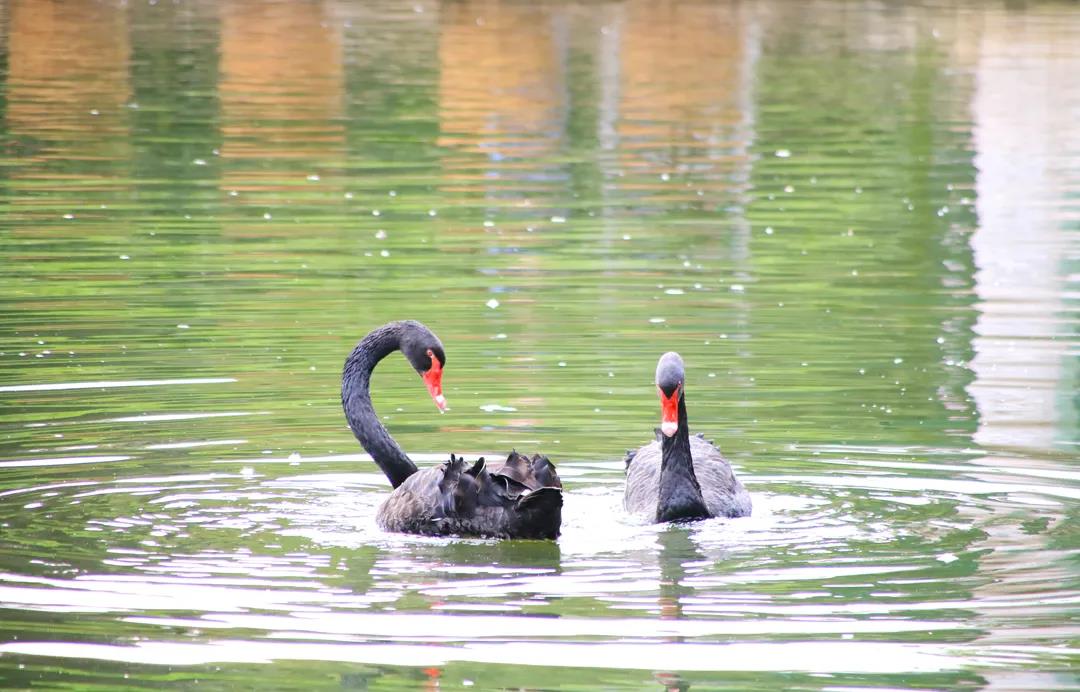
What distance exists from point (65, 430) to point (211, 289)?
4948 millimetres

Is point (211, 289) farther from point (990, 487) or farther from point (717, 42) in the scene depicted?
point (717, 42)

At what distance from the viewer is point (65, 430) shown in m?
11.1

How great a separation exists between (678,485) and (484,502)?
0.96 meters

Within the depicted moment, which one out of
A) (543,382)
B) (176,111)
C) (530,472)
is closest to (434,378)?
(530,472)

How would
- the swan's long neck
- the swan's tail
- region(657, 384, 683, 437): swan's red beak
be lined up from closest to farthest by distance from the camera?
the swan's tail → region(657, 384, 683, 437): swan's red beak → the swan's long neck

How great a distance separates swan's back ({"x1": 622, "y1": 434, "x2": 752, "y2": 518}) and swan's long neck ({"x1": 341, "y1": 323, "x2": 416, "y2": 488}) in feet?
3.57

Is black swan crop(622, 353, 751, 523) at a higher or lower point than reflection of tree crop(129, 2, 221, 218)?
higher

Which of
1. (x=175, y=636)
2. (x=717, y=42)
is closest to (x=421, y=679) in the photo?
(x=175, y=636)

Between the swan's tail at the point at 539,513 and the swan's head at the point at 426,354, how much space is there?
39.4 inches

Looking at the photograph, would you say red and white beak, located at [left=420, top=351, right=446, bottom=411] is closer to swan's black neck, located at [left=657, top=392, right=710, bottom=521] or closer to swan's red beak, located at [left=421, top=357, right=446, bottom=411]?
swan's red beak, located at [left=421, top=357, right=446, bottom=411]

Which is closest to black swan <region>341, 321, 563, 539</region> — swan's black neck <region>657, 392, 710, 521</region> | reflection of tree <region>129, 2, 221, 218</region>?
swan's black neck <region>657, 392, 710, 521</region>

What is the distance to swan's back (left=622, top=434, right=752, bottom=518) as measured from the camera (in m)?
9.62

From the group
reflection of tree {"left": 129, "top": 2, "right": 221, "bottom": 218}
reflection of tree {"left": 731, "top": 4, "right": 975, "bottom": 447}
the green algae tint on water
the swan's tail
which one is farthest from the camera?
reflection of tree {"left": 129, "top": 2, "right": 221, "bottom": 218}

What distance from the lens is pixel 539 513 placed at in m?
8.93
